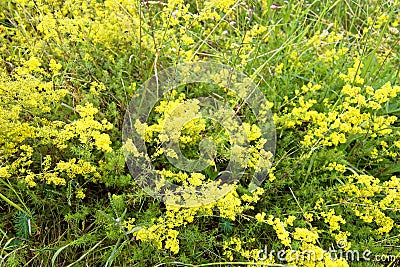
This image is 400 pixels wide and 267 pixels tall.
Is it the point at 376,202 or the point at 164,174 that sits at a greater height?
the point at 164,174

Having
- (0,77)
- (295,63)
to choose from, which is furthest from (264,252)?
(0,77)

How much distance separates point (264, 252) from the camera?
84.7 inches

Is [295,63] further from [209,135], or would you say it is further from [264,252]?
[264,252]

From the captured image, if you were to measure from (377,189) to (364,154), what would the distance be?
567 mm

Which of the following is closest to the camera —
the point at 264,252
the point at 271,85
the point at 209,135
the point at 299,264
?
the point at 299,264

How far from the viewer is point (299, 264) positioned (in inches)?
69.3

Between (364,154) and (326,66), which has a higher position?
(326,66)

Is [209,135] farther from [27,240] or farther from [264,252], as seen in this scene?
[27,240]

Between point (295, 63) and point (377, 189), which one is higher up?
point (295, 63)

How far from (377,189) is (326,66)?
129 centimetres

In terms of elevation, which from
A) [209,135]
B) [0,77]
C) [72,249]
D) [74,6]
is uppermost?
[74,6]

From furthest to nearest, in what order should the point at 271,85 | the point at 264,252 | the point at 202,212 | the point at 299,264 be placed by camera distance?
the point at 271,85 → the point at 264,252 → the point at 202,212 → the point at 299,264

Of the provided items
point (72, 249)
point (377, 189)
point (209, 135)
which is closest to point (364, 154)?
point (377, 189)

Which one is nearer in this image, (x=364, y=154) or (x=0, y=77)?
(x=0, y=77)
